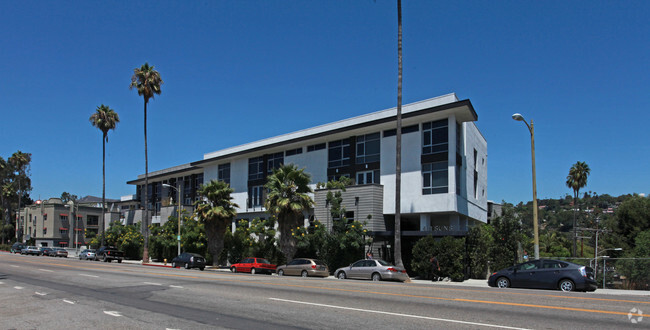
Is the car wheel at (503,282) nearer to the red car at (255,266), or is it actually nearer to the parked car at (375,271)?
the parked car at (375,271)

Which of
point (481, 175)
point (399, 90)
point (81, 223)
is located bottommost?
point (81, 223)

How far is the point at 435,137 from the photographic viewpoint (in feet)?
113

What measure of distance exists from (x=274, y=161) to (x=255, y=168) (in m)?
3.23

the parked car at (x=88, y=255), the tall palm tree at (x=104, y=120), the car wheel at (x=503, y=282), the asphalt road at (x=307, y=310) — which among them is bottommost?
the parked car at (x=88, y=255)

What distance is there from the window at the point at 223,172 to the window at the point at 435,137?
25562 mm

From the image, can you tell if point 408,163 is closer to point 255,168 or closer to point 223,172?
point 255,168

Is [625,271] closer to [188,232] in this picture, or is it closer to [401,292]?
[401,292]

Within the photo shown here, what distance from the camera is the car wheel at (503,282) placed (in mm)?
20008

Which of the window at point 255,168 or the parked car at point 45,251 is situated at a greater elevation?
the window at point 255,168

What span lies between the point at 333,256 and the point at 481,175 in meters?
17.8

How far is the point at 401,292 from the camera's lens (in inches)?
594

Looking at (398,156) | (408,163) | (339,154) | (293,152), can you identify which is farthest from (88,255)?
(398,156)

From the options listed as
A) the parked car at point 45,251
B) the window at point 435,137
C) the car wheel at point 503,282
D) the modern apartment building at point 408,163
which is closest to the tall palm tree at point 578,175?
the modern apartment building at point 408,163

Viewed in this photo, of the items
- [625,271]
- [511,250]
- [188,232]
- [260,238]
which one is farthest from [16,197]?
[625,271]
